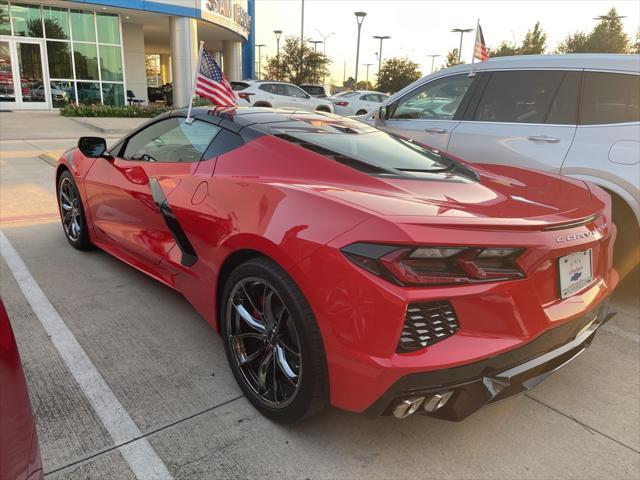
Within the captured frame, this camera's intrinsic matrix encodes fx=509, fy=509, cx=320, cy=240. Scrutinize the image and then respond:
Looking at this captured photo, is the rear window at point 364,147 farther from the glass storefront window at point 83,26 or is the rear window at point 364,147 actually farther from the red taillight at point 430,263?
the glass storefront window at point 83,26

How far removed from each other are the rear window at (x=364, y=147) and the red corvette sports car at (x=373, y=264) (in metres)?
0.02

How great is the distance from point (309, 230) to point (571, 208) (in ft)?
4.10

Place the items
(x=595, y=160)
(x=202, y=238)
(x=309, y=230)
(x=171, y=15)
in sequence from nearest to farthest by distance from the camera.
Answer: (x=309, y=230) < (x=202, y=238) < (x=595, y=160) < (x=171, y=15)

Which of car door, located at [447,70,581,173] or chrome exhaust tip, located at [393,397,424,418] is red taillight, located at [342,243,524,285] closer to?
chrome exhaust tip, located at [393,397,424,418]

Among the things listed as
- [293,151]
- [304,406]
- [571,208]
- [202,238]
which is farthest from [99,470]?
[571,208]

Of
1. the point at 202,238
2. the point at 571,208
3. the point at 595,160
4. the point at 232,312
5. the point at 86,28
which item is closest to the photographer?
the point at 571,208

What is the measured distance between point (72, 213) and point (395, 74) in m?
50.4

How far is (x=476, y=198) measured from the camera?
2371 millimetres

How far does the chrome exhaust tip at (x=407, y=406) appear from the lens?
1.92 m

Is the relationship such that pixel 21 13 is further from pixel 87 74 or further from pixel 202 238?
pixel 202 238

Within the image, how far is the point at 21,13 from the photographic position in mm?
20266

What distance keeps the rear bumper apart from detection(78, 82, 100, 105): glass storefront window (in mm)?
23348

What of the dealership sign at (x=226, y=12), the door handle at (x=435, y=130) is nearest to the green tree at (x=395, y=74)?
the dealership sign at (x=226, y=12)

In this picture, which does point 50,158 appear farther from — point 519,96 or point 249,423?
point 249,423
